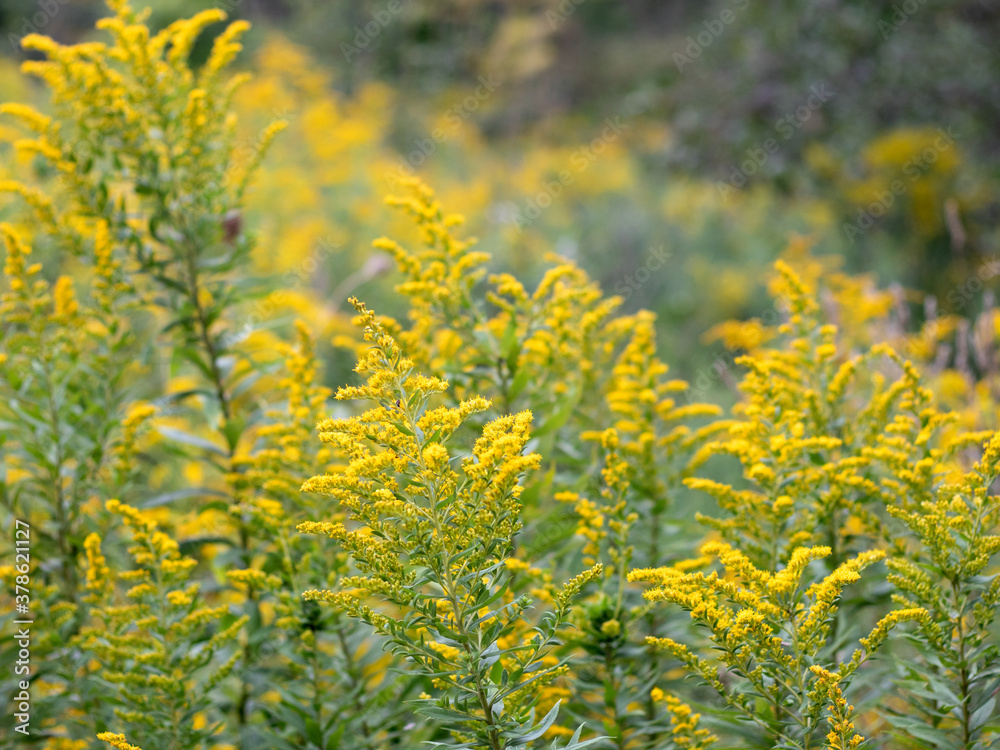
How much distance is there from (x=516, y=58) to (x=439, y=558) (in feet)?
42.2

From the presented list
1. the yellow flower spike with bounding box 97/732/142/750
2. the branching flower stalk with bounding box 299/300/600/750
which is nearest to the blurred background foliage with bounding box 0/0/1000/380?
the branching flower stalk with bounding box 299/300/600/750

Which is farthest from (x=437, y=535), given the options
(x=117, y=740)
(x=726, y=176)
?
(x=726, y=176)

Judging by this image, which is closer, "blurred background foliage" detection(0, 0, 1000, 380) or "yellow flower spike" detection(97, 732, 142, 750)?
"yellow flower spike" detection(97, 732, 142, 750)

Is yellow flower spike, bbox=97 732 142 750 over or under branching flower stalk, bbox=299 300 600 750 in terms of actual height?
under

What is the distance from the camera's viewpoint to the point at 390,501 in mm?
1349

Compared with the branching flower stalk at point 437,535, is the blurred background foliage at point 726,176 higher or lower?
higher

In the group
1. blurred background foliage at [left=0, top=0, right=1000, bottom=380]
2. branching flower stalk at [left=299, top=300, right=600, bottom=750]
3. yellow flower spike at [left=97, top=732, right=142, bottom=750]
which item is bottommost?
yellow flower spike at [left=97, top=732, right=142, bottom=750]

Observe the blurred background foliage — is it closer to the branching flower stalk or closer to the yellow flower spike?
the branching flower stalk

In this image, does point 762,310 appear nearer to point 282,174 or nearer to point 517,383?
point 282,174

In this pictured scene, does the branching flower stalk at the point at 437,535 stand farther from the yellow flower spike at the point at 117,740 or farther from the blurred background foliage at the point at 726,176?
the blurred background foliage at the point at 726,176

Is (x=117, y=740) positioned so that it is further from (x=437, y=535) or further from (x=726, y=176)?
(x=726, y=176)

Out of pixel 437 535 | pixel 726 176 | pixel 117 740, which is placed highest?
pixel 726 176

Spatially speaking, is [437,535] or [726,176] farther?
[726,176]

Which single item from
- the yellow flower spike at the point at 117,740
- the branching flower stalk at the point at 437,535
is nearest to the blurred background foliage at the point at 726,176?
the branching flower stalk at the point at 437,535
